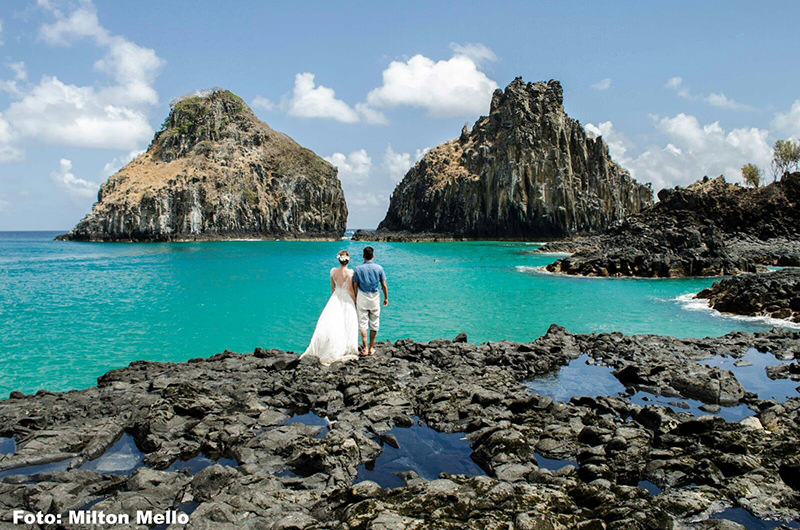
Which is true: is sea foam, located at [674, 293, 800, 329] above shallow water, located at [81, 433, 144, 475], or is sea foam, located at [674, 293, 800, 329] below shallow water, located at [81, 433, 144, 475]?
below

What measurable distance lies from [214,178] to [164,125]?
102 feet

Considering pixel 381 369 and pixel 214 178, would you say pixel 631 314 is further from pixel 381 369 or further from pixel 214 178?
pixel 214 178

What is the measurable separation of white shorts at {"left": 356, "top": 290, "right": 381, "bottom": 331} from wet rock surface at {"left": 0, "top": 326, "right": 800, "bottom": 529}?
972 millimetres

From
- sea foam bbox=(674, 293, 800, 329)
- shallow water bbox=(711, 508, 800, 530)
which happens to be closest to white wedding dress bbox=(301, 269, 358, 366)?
shallow water bbox=(711, 508, 800, 530)

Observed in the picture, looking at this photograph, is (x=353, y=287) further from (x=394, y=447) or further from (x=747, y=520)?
(x=747, y=520)

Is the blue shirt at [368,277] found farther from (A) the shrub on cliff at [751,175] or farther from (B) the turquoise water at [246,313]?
(A) the shrub on cliff at [751,175]

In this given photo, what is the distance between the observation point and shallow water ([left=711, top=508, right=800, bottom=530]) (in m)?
5.39

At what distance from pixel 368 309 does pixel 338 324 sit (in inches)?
33.8

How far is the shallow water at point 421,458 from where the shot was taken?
6.72 meters

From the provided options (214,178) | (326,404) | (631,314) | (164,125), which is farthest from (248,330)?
(164,125)

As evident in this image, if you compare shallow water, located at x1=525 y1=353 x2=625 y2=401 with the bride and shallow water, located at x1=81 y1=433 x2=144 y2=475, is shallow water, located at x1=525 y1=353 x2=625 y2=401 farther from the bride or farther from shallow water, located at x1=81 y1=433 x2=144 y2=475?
shallow water, located at x1=81 y1=433 x2=144 y2=475

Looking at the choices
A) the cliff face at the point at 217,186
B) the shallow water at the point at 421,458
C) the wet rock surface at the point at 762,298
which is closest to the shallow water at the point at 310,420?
the shallow water at the point at 421,458

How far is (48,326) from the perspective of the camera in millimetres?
20328

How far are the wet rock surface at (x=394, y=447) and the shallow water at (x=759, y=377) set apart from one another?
1001mm
